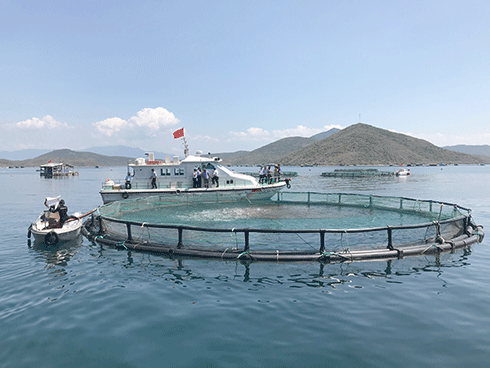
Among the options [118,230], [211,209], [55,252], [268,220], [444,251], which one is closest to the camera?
[444,251]

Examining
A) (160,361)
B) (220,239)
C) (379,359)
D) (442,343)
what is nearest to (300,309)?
(379,359)

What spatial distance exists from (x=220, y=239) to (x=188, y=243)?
1537 millimetres

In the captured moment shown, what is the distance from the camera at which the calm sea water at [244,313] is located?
20.1ft

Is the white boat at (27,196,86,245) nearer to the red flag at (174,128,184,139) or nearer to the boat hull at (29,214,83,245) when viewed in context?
the boat hull at (29,214,83,245)

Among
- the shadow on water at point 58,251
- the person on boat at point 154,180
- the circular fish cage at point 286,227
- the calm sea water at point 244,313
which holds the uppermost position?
the person on boat at point 154,180

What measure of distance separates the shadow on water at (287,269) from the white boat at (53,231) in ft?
12.7

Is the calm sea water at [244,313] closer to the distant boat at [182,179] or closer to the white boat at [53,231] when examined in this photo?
the white boat at [53,231]

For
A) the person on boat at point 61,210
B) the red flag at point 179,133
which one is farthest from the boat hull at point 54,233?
the red flag at point 179,133

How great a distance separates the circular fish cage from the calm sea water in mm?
690

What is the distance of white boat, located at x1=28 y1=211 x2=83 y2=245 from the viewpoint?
14.7 meters

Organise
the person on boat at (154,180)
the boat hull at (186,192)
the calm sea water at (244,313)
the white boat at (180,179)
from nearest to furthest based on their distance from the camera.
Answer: the calm sea water at (244,313)
the boat hull at (186,192)
the white boat at (180,179)
the person on boat at (154,180)

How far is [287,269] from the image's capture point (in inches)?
→ 431

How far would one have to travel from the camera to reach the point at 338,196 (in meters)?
23.6

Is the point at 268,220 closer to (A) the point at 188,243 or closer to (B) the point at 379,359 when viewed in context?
(A) the point at 188,243
